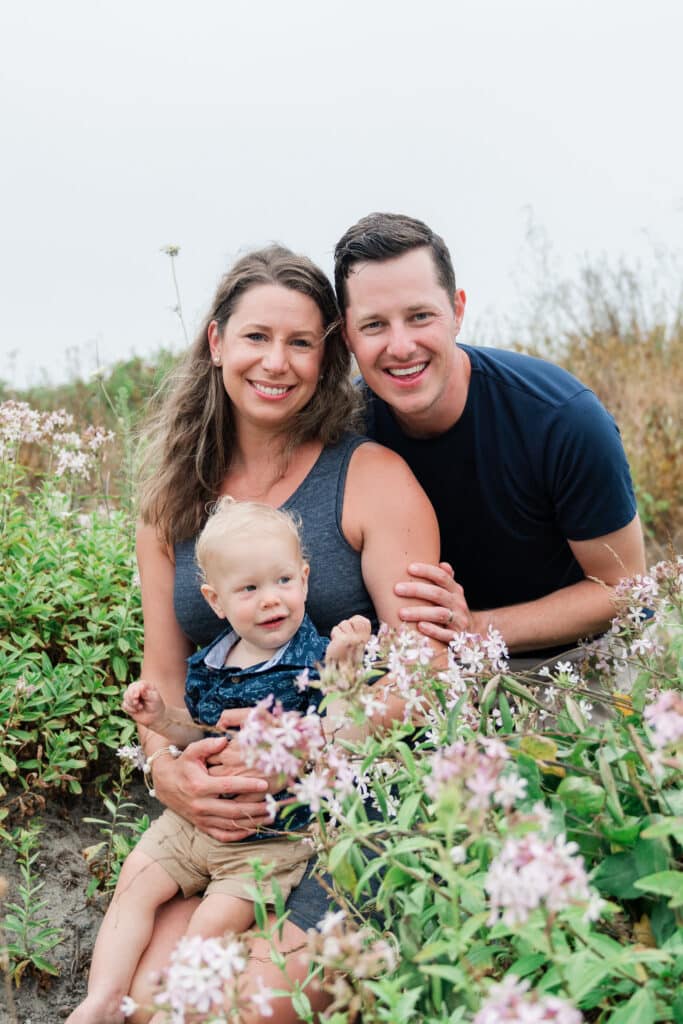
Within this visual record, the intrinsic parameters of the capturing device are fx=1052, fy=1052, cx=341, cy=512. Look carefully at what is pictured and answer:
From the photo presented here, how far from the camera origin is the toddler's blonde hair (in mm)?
2607

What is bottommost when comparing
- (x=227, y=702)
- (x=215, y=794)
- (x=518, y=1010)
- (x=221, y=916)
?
(x=221, y=916)

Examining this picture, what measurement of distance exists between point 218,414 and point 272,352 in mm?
366

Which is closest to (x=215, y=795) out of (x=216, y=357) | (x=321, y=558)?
(x=321, y=558)

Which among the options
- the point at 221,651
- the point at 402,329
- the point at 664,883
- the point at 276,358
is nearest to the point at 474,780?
the point at 664,883

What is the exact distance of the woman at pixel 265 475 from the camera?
115 inches

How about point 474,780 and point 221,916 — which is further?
point 221,916

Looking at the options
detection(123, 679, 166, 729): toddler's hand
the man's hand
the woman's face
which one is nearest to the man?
the woman's face

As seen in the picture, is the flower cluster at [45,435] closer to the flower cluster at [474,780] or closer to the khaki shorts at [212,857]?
the khaki shorts at [212,857]

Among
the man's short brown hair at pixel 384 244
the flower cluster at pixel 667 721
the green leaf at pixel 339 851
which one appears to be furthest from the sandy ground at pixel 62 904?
the flower cluster at pixel 667 721

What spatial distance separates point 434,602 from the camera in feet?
9.33

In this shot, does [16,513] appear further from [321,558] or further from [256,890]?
[256,890]

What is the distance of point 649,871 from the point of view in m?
1.52

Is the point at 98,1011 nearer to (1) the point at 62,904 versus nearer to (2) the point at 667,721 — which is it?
(1) the point at 62,904

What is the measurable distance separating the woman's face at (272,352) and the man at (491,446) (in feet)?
0.58
